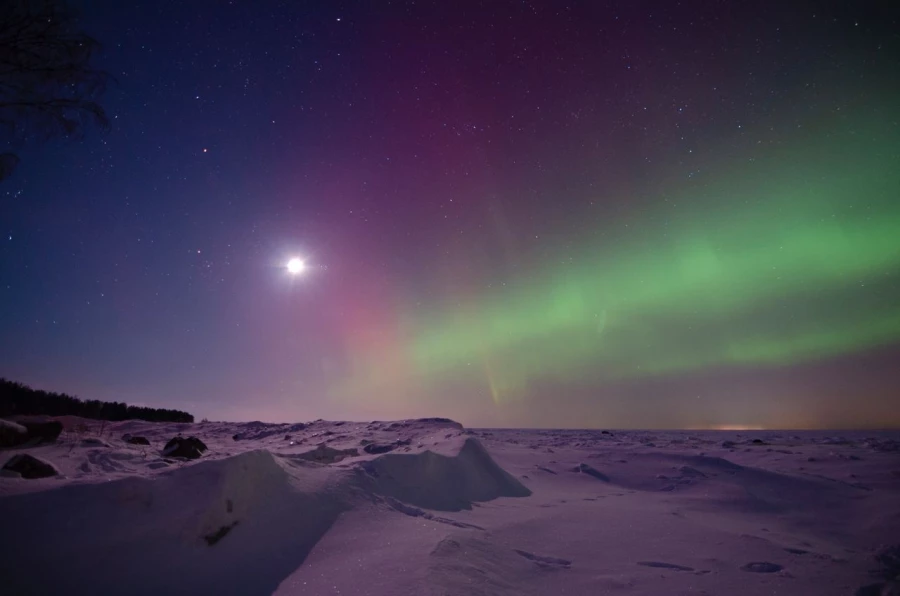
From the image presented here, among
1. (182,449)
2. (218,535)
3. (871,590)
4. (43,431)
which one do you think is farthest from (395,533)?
(43,431)

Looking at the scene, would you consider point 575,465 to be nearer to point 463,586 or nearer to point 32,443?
point 463,586

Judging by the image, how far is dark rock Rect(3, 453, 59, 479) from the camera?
3986 mm

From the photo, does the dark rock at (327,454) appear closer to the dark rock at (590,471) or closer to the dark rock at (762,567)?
the dark rock at (590,471)

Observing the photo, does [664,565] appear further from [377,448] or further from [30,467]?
[30,467]

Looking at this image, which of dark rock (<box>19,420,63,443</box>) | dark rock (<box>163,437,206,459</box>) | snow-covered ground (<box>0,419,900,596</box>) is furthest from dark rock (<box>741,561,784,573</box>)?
dark rock (<box>19,420,63,443</box>)

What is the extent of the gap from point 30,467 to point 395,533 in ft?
11.9

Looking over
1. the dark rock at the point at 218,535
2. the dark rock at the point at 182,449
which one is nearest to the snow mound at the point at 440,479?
the dark rock at the point at 218,535

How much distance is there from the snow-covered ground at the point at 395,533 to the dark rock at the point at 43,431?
0.22 metres

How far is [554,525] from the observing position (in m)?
4.71

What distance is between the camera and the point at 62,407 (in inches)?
620

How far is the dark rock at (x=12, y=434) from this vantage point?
5805 millimetres

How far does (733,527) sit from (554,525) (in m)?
2.16

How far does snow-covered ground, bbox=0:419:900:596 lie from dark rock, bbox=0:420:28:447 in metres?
0.40

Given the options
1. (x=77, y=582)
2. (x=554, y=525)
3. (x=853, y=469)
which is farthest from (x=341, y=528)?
(x=853, y=469)
